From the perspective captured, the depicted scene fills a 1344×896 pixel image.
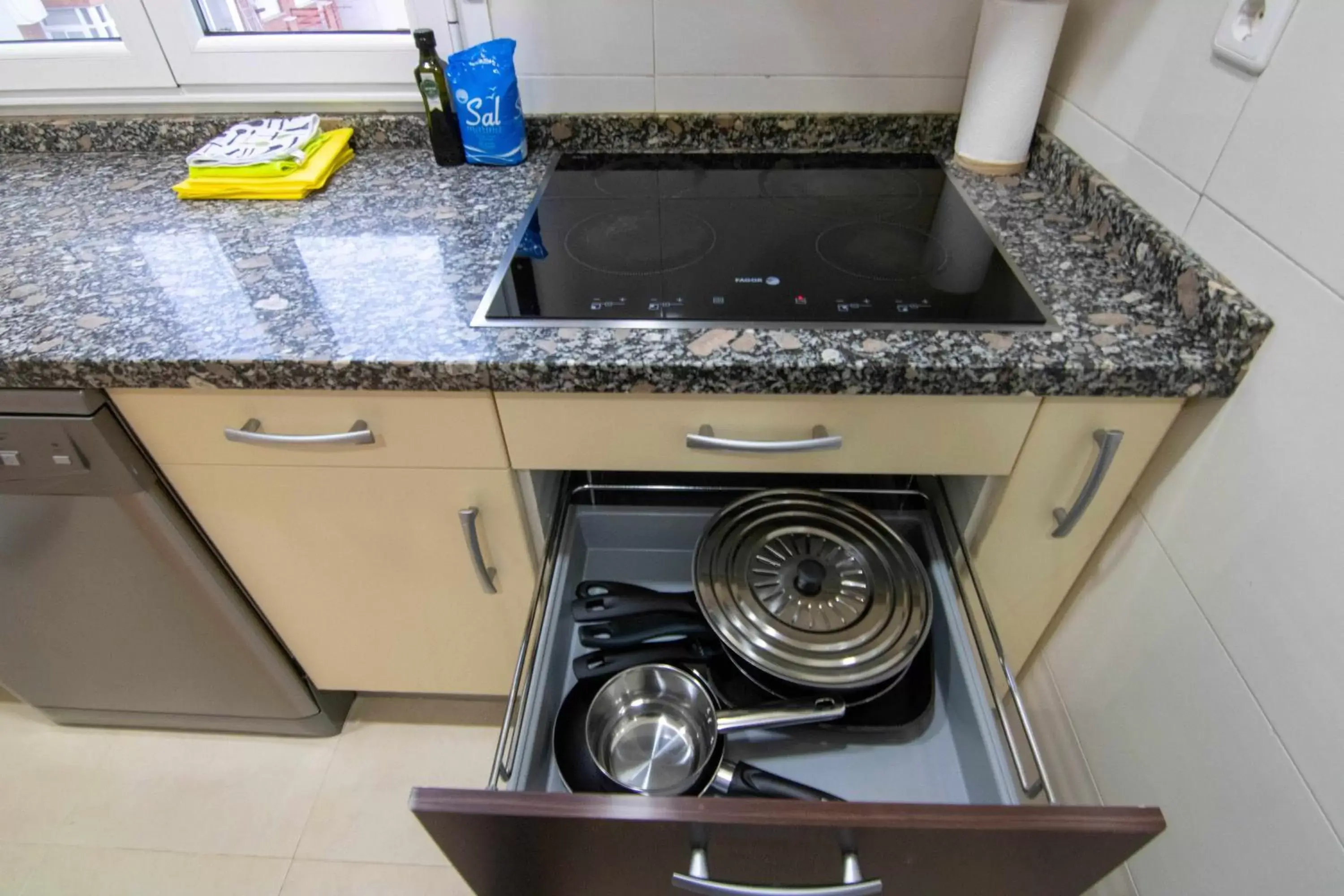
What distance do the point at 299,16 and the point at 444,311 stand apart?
30.0 inches

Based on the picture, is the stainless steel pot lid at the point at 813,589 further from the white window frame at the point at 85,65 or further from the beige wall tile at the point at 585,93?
the white window frame at the point at 85,65

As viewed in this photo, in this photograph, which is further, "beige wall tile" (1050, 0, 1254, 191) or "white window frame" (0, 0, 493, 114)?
"white window frame" (0, 0, 493, 114)

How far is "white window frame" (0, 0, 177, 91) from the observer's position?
1.12m

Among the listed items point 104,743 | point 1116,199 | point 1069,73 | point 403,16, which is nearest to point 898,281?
point 1116,199

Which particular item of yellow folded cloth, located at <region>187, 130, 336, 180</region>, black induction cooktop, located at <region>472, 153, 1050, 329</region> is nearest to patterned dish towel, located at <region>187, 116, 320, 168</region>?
yellow folded cloth, located at <region>187, 130, 336, 180</region>

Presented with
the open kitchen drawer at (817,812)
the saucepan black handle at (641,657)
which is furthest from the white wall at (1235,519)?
the saucepan black handle at (641,657)

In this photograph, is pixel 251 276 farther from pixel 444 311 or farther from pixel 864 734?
pixel 864 734

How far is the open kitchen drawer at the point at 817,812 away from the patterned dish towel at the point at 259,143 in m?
0.66

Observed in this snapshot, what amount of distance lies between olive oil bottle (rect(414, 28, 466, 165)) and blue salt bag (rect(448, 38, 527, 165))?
0.01 metres

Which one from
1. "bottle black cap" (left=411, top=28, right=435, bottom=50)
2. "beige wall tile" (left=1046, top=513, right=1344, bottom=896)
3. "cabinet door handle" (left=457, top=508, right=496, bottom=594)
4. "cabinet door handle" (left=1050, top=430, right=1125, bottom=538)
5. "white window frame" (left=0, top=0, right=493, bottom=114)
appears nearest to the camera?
"beige wall tile" (left=1046, top=513, right=1344, bottom=896)

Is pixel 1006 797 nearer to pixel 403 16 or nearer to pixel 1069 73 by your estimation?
pixel 1069 73

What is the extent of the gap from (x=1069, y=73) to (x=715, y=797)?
1023 mm

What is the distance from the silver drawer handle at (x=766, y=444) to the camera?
2.45ft

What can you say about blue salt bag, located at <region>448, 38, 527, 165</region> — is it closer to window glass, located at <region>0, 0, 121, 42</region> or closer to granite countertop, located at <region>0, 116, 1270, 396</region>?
granite countertop, located at <region>0, 116, 1270, 396</region>
